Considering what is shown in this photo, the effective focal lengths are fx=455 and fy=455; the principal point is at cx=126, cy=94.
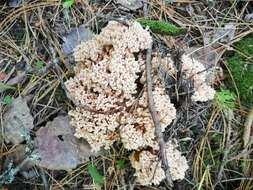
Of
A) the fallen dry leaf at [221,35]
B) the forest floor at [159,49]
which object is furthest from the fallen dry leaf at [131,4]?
the fallen dry leaf at [221,35]

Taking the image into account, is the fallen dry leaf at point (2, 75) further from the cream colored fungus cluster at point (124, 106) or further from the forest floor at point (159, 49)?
the cream colored fungus cluster at point (124, 106)

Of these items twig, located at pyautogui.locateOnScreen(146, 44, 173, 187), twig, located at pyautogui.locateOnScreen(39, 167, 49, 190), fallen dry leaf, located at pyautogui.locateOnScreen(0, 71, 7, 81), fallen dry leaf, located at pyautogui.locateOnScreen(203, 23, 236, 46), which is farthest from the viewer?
fallen dry leaf, located at pyautogui.locateOnScreen(203, 23, 236, 46)

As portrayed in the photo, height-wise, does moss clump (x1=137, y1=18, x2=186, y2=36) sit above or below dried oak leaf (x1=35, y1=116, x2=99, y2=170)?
above

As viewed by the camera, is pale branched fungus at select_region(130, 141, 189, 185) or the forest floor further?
the forest floor

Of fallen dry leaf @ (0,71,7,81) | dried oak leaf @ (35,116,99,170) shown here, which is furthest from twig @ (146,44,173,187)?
fallen dry leaf @ (0,71,7,81)

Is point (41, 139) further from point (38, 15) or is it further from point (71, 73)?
point (38, 15)

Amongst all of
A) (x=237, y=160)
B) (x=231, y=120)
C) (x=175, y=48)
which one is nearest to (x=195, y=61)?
(x=175, y=48)

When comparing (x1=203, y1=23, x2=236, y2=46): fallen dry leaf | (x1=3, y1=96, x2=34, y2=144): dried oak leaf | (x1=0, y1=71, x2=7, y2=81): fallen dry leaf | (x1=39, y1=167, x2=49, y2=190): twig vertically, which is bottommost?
(x1=39, y1=167, x2=49, y2=190): twig

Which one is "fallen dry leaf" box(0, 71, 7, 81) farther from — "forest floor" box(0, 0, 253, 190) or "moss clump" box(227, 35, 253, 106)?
"moss clump" box(227, 35, 253, 106)
